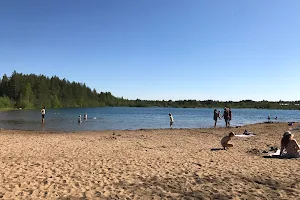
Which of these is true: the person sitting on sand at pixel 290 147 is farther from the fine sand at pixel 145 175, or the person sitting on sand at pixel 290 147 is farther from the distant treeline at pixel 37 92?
the distant treeline at pixel 37 92

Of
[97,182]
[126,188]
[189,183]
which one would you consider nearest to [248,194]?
[189,183]

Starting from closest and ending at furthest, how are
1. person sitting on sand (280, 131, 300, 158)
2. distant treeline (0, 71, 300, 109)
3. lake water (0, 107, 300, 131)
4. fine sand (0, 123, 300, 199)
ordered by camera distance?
fine sand (0, 123, 300, 199)
person sitting on sand (280, 131, 300, 158)
lake water (0, 107, 300, 131)
distant treeline (0, 71, 300, 109)

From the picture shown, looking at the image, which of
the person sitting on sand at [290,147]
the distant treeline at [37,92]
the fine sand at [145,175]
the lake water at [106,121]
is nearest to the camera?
the fine sand at [145,175]

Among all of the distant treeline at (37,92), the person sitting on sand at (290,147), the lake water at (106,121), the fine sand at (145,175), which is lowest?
the lake water at (106,121)

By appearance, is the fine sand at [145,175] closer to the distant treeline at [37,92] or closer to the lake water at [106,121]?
the lake water at [106,121]

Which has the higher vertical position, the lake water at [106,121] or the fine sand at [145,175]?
the fine sand at [145,175]

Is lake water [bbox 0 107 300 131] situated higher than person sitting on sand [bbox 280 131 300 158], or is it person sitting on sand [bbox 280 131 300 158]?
person sitting on sand [bbox 280 131 300 158]

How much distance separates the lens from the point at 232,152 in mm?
15094

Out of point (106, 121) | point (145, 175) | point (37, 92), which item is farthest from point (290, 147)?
point (37, 92)

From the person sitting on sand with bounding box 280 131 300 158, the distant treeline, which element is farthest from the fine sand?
the distant treeline

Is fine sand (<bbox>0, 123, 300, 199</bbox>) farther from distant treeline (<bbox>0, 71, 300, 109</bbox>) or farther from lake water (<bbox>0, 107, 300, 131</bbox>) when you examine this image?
distant treeline (<bbox>0, 71, 300, 109</bbox>)

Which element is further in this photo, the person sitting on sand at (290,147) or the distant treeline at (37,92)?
the distant treeline at (37,92)

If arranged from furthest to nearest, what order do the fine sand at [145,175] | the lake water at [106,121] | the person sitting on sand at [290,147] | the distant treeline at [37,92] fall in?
the distant treeline at [37,92] < the lake water at [106,121] < the person sitting on sand at [290,147] < the fine sand at [145,175]


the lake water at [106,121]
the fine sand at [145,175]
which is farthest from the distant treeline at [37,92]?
the fine sand at [145,175]
